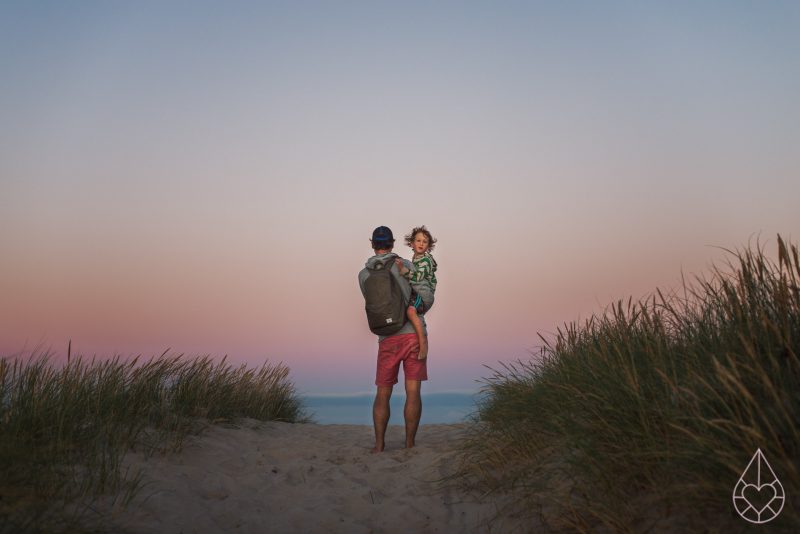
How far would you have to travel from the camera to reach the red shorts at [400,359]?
7.13 m

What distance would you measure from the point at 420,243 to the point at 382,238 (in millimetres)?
448

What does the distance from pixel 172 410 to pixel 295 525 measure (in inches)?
112

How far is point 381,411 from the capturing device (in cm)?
725

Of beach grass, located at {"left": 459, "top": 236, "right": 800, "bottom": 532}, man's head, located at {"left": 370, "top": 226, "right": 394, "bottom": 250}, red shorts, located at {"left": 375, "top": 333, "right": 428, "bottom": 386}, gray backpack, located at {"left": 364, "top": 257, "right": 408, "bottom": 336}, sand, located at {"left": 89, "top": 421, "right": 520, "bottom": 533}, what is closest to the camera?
beach grass, located at {"left": 459, "top": 236, "right": 800, "bottom": 532}

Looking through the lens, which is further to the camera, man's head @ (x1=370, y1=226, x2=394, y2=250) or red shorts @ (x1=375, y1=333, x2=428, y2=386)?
man's head @ (x1=370, y1=226, x2=394, y2=250)

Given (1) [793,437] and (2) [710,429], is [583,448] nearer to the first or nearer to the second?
(2) [710,429]

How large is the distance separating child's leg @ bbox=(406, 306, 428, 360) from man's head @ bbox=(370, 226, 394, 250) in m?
0.77

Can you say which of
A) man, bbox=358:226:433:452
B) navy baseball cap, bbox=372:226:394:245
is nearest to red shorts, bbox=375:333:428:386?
man, bbox=358:226:433:452

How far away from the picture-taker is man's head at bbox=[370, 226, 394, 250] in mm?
7277

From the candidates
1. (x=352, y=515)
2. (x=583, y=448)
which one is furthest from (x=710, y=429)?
(x=352, y=515)

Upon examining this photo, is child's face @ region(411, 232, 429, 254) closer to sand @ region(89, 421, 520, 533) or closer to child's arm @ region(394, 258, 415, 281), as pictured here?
child's arm @ region(394, 258, 415, 281)

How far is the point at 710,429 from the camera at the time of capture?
3320 millimetres

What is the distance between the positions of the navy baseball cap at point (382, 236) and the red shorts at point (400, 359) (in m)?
1.09

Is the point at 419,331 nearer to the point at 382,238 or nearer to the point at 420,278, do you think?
the point at 420,278
